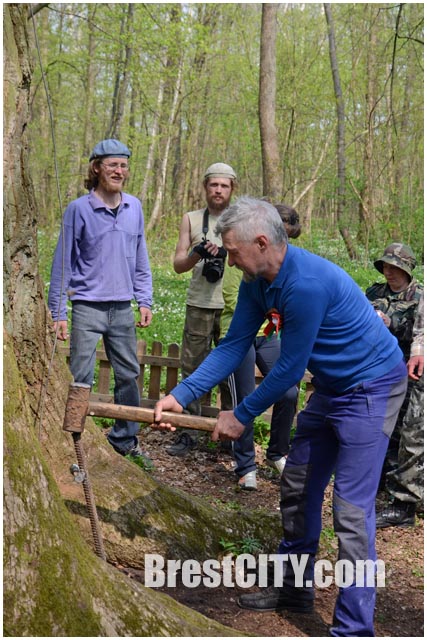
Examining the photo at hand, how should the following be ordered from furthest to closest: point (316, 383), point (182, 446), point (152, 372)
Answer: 1. point (152, 372)
2. point (182, 446)
3. point (316, 383)

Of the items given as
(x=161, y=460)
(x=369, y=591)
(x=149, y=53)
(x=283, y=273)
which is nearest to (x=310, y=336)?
(x=283, y=273)

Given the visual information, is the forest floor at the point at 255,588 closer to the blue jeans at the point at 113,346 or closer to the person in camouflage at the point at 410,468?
the person in camouflage at the point at 410,468

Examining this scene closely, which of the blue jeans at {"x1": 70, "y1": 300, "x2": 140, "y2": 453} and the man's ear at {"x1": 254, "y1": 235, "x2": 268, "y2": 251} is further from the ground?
the man's ear at {"x1": 254, "y1": 235, "x2": 268, "y2": 251}

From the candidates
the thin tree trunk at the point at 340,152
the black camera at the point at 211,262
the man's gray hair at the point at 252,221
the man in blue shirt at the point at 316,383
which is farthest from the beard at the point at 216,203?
the thin tree trunk at the point at 340,152

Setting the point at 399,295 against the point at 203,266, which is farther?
the point at 203,266

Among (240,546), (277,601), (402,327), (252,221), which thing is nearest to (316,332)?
(252,221)

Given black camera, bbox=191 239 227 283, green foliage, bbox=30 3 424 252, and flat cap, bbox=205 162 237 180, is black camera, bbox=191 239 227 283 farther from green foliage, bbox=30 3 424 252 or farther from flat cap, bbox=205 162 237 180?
green foliage, bbox=30 3 424 252

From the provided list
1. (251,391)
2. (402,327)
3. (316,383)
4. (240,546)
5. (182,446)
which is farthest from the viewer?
(182,446)

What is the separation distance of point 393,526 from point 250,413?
2.26 m

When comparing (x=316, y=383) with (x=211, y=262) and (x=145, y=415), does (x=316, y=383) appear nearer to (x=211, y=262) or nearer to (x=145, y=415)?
(x=145, y=415)

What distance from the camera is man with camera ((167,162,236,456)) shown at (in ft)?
18.1

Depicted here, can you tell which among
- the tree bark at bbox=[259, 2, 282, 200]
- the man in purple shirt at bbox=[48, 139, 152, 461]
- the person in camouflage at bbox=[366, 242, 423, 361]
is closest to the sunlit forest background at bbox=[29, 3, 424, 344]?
the tree bark at bbox=[259, 2, 282, 200]

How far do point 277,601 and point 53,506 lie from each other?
64.2 inches

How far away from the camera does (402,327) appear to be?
5148 millimetres
